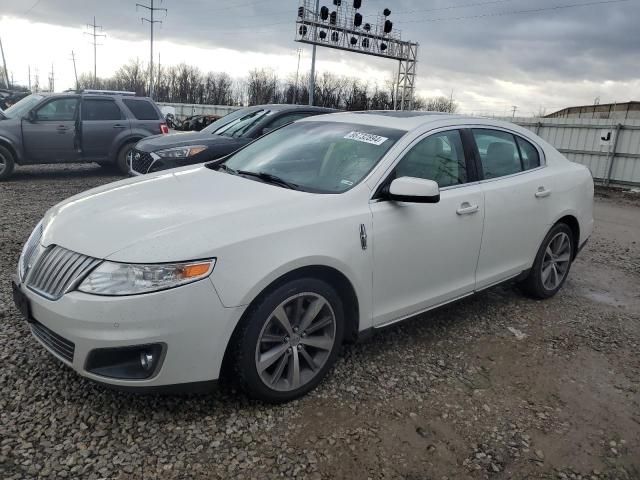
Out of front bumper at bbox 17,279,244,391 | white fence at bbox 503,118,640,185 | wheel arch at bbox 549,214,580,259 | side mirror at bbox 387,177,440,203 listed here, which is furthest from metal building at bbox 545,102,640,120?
front bumper at bbox 17,279,244,391

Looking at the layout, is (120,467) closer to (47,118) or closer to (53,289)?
(53,289)

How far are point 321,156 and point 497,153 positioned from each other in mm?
1548

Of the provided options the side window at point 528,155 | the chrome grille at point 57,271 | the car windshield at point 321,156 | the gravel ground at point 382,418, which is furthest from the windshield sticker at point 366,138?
the chrome grille at point 57,271

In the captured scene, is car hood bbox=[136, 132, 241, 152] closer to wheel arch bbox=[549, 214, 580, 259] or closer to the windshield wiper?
the windshield wiper

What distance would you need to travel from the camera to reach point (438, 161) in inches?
148

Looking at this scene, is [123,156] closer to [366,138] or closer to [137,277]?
[366,138]

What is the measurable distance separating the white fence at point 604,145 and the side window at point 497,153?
37.7 ft

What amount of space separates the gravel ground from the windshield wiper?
3.93 ft

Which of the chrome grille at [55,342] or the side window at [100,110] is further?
the side window at [100,110]

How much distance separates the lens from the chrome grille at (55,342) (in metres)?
2.55

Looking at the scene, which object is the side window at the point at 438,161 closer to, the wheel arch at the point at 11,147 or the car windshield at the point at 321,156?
the car windshield at the point at 321,156

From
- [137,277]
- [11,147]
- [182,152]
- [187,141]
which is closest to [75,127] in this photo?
[11,147]

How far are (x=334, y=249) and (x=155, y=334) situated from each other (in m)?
1.04

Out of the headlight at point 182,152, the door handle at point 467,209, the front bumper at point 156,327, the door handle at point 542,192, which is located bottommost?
the front bumper at point 156,327
